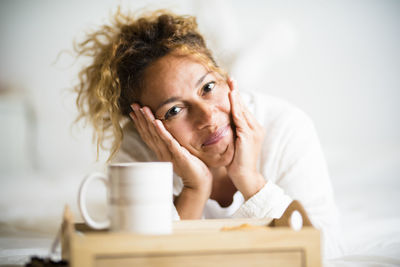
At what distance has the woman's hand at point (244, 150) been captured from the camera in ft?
3.31

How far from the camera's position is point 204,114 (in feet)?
3.33

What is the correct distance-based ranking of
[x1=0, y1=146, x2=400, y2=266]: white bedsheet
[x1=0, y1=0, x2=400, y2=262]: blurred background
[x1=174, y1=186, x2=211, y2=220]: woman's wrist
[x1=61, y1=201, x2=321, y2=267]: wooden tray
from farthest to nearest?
1. [x1=0, y1=0, x2=400, y2=262]: blurred background
2. [x1=174, y1=186, x2=211, y2=220]: woman's wrist
3. [x1=0, y1=146, x2=400, y2=266]: white bedsheet
4. [x1=61, y1=201, x2=321, y2=267]: wooden tray

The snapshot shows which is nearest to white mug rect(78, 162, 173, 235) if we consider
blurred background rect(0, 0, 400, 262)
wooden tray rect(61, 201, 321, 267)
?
wooden tray rect(61, 201, 321, 267)

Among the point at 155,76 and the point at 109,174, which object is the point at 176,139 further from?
the point at 109,174

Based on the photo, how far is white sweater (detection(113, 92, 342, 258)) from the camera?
1091 millimetres

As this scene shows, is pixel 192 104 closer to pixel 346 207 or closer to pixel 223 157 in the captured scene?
pixel 223 157

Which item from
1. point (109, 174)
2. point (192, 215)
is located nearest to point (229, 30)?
point (192, 215)

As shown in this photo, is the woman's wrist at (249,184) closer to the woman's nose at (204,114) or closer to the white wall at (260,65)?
the woman's nose at (204,114)

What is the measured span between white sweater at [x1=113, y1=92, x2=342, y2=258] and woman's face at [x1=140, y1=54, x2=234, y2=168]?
179mm

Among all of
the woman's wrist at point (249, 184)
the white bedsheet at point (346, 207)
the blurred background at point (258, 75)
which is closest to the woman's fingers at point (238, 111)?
the woman's wrist at point (249, 184)

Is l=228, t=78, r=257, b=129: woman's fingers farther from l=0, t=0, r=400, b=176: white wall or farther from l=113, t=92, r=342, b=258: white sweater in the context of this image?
l=0, t=0, r=400, b=176: white wall

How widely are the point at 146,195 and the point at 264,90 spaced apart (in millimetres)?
1782

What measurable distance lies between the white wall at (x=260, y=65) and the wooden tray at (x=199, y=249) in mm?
1642

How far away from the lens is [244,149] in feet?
3.40
